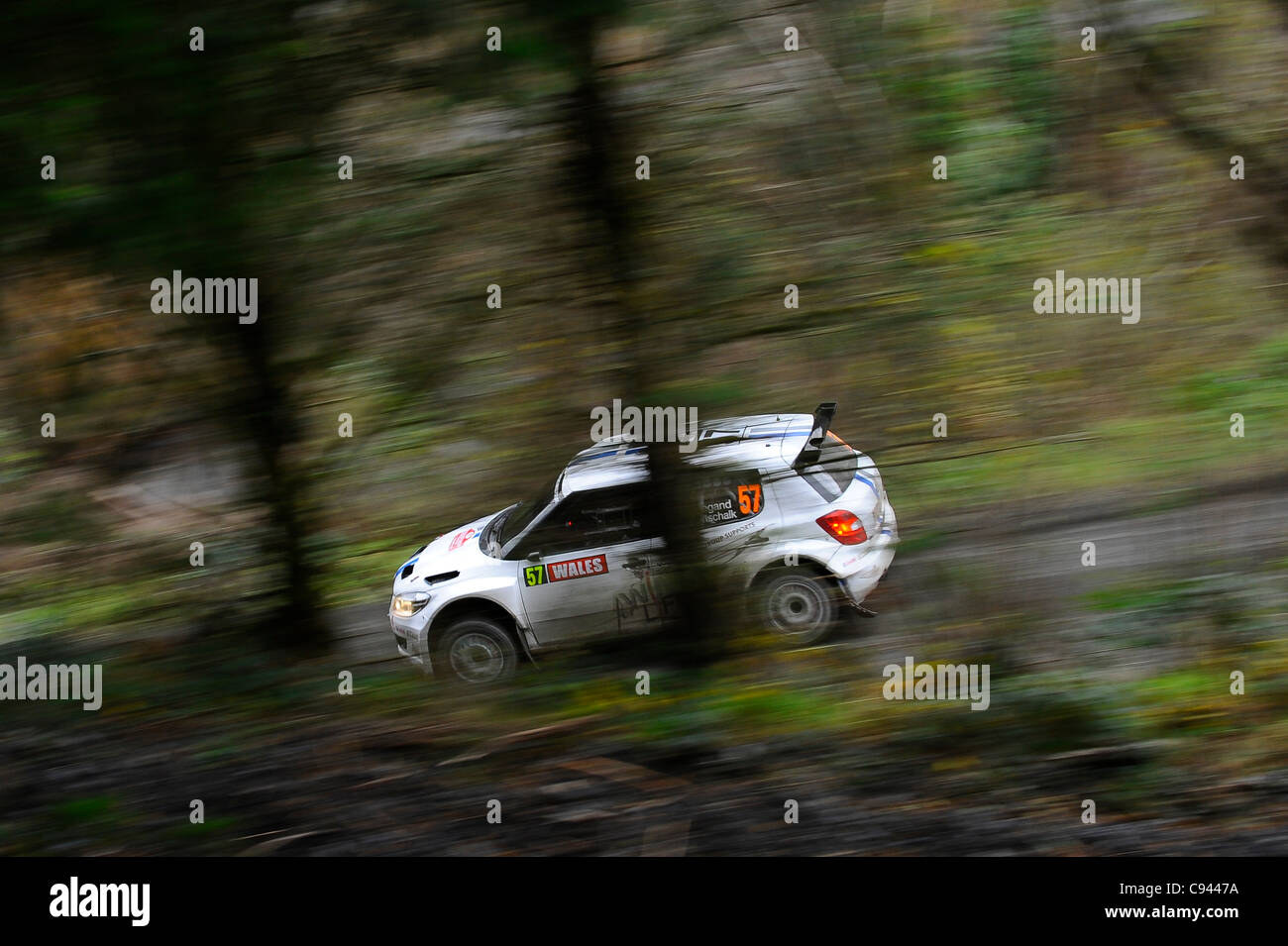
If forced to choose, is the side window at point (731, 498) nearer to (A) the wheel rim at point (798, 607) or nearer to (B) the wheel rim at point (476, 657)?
(A) the wheel rim at point (798, 607)

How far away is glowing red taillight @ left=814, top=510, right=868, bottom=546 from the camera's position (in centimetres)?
514

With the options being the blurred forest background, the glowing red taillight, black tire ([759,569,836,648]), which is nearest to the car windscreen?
the blurred forest background

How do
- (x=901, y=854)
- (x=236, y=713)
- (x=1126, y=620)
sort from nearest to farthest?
(x=901, y=854), (x=236, y=713), (x=1126, y=620)

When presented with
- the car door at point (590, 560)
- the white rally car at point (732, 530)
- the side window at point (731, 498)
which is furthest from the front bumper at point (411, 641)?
the side window at point (731, 498)

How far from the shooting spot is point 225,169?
445 cm

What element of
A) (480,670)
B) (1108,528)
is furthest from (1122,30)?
(480,670)

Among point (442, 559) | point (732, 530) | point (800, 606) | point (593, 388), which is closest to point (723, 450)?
point (732, 530)

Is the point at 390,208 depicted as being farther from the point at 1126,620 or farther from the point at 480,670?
the point at 1126,620

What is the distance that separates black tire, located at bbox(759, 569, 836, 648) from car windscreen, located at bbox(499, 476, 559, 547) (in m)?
1.28

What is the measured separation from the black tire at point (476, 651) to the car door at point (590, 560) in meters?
0.26

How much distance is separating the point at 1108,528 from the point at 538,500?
3.41 metres

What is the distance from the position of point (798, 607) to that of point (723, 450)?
96 cm

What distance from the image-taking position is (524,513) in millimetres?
Result: 5371

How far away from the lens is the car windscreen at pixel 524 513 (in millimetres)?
5219
